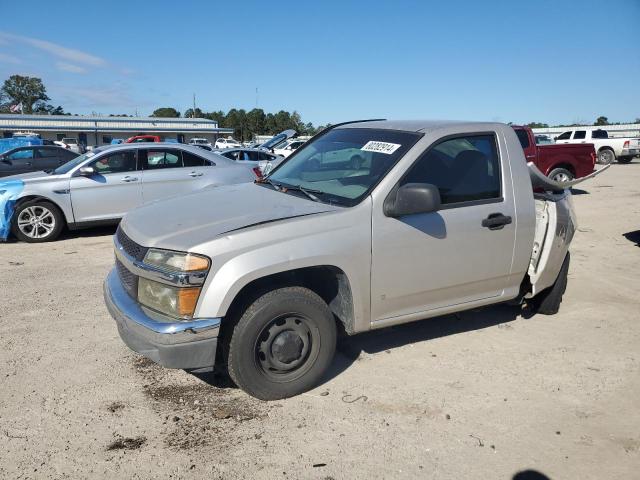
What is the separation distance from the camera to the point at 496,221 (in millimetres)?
3857

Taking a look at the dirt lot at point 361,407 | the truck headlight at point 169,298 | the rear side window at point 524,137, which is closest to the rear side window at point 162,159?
the dirt lot at point 361,407

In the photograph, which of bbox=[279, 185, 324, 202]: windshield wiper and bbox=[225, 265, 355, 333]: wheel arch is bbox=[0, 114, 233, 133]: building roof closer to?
bbox=[279, 185, 324, 202]: windshield wiper

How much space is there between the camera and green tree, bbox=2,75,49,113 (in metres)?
108

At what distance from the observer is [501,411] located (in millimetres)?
3303

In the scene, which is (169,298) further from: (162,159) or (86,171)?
(162,159)

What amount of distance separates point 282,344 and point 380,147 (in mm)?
1653

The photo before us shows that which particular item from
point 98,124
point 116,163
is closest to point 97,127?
point 98,124

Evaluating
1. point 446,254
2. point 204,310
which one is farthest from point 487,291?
point 204,310

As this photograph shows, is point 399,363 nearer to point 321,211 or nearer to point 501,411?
point 501,411

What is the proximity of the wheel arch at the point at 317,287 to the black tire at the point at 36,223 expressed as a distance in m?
6.13

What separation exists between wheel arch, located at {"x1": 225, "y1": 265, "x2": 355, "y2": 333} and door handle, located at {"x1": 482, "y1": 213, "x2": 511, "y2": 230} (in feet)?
4.04

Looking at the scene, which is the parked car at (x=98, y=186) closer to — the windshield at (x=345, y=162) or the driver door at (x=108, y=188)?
the driver door at (x=108, y=188)

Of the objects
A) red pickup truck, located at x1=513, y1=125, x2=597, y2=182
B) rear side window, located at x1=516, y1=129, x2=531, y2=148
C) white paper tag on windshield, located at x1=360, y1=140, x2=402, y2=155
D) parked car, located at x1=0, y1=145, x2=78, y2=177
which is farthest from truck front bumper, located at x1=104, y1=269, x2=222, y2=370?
parked car, located at x1=0, y1=145, x2=78, y2=177

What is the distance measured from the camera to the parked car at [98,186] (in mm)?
7883
